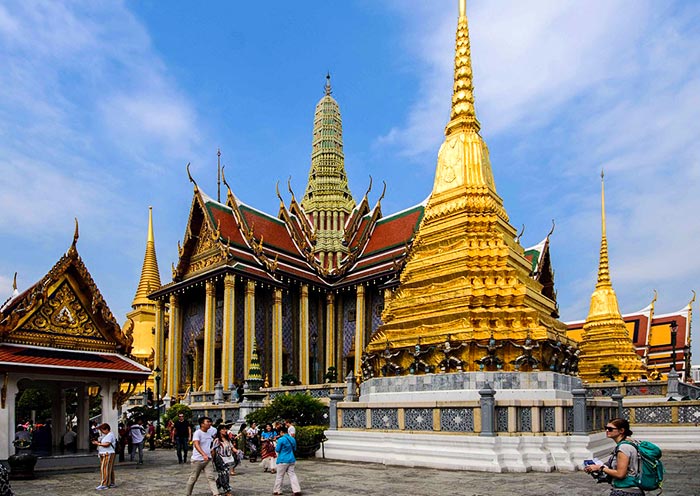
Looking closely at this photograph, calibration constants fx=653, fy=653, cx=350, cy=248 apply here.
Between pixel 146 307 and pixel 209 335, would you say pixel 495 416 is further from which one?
pixel 146 307

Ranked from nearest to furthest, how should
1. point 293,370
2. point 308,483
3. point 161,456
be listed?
point 308,483
point 161,456
point 293,370

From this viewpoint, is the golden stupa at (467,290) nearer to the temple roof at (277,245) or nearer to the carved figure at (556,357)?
the carved figure at (556,357)

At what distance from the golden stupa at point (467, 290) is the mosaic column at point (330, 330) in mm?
15265

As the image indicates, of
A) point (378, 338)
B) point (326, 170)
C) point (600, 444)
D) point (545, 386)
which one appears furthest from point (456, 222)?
point (326, 170)

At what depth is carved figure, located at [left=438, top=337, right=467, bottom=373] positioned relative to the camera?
51.8 feet

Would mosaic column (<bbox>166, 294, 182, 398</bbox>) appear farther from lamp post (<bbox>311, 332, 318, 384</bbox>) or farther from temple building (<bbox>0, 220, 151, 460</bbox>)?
temple building (<bbox>0, 220, 151, 460</bbox>)

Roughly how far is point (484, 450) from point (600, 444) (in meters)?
3.04

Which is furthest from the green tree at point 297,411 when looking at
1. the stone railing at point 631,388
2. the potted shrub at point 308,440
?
the stone railing at point 631,388

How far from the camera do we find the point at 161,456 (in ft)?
54.8

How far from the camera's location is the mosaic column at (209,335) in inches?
1152

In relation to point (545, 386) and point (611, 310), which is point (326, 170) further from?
point (545, 386)

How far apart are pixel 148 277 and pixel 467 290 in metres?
32.8

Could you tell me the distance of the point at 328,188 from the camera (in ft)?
126

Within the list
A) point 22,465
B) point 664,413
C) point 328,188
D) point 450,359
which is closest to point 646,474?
point 22,465
